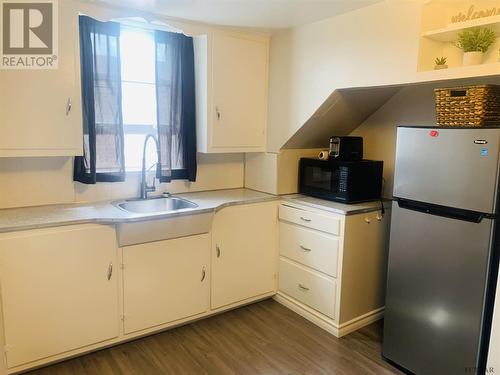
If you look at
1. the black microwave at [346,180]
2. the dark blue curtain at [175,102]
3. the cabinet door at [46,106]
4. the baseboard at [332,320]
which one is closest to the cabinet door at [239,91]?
the dark blue curtain at [175,102]

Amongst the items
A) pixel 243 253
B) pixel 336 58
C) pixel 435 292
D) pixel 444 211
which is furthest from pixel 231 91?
pixel 435 292

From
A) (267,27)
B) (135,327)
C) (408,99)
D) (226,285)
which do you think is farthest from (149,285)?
(408,99)

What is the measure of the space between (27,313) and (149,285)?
2.26 ft

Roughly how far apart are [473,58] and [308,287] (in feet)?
5.91

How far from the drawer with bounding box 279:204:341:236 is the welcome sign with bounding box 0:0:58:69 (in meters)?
1.84

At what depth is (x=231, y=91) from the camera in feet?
9.68

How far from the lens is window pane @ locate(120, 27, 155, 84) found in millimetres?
2715

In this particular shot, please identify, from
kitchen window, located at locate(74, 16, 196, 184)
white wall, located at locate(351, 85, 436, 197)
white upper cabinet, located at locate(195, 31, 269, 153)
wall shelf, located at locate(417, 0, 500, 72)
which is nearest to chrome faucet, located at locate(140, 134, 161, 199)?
kitchen window, located at locate(74, 16, 196, 184)

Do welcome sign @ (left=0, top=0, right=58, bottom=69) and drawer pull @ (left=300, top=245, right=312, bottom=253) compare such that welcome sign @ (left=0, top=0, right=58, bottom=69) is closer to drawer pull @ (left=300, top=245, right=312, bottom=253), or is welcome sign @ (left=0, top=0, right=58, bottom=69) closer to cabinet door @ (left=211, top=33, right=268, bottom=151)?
cabinet door @ (left=211, top=33, right=268, bottom=151)

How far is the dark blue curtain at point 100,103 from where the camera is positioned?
247cm

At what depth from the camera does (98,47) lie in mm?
2516

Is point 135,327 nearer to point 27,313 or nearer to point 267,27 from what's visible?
point 27,313

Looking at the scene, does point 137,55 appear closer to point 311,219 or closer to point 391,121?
point 311,219

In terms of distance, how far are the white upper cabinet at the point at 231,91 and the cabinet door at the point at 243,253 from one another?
54cm
